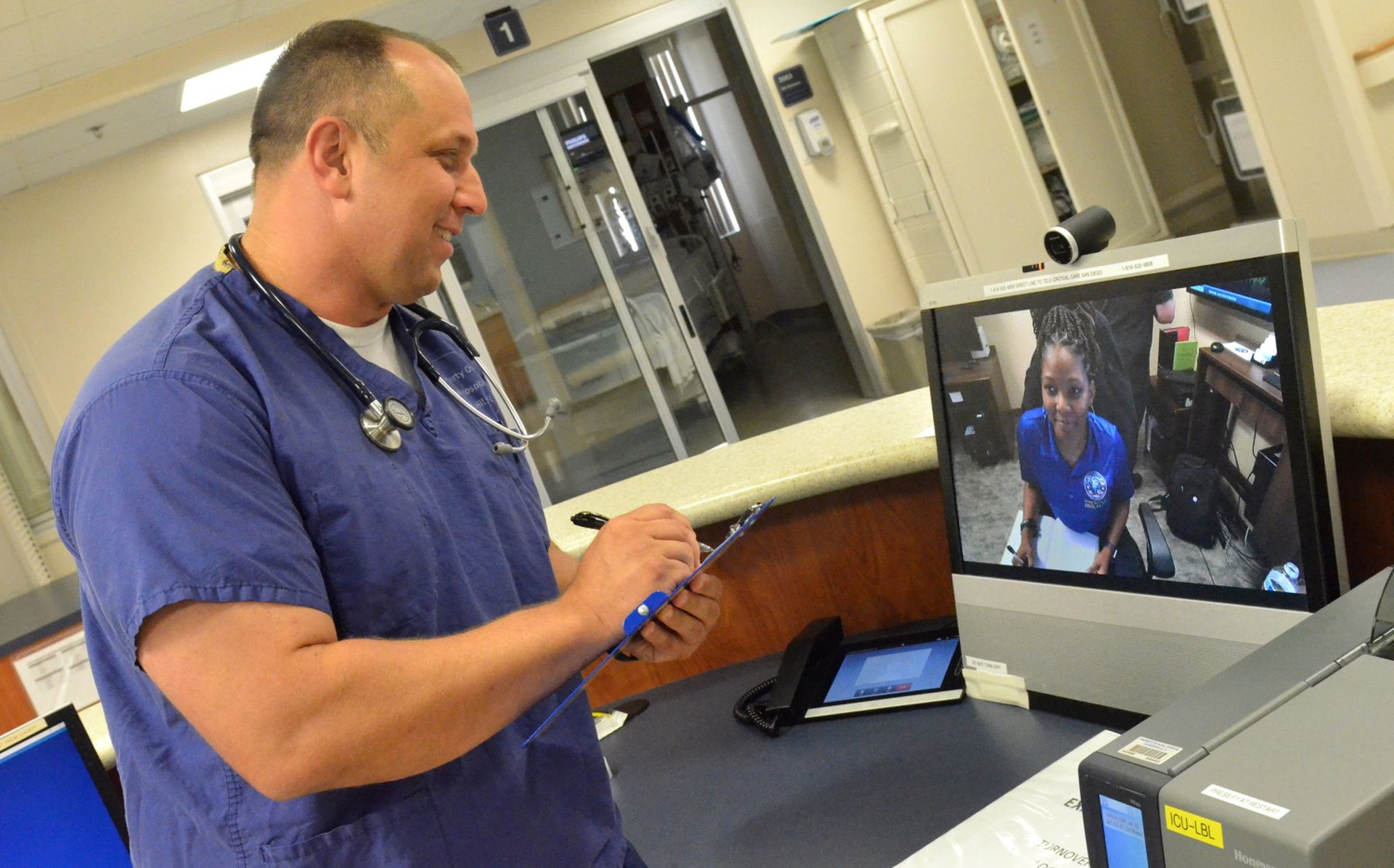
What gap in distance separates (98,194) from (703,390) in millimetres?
3259

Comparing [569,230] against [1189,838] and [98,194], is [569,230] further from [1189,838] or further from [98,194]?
[1189,838]

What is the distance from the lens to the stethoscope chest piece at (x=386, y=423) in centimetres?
95

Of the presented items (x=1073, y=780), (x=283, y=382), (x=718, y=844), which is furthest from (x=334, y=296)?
(x=1073, y=780)

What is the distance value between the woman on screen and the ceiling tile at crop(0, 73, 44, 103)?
455 centimetres

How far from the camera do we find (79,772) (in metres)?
1.33

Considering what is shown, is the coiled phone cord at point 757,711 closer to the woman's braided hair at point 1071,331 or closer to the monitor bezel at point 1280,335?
the monitor bezel at point 1280,335

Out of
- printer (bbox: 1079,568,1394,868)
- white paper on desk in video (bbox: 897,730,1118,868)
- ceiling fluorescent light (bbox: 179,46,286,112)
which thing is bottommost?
white paper on desk in video (bbox: 897,730,1118,868)

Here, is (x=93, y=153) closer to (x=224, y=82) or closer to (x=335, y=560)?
(x=224, y=82)

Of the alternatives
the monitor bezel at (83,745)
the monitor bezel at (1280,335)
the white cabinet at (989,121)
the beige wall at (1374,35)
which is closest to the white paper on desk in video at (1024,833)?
the monitor bezel at (1280,335)

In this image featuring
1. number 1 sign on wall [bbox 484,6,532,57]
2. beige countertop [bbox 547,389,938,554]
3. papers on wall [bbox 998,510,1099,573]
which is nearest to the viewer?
papers on wall [bbox 998,510,1099,573]

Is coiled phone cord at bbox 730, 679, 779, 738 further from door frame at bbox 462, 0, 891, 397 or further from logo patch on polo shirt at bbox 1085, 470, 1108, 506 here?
door frame at bbox 462, 0, 891, 397

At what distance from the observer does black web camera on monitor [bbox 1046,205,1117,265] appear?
3.56 ft

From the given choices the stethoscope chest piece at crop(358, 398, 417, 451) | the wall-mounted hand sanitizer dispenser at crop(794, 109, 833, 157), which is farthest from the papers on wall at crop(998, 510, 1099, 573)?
the wall-mounted hand sanitizer dispenser at crop(794, 109, 833, 157)

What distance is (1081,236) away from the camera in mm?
1084
